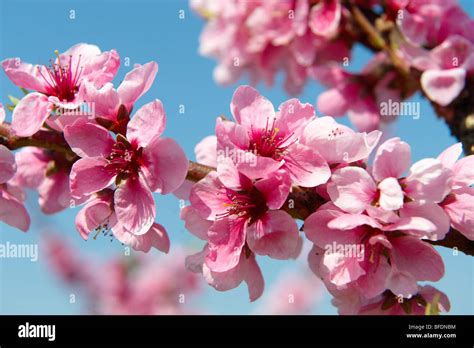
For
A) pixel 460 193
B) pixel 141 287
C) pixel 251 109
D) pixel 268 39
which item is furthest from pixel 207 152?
pixel 141 287

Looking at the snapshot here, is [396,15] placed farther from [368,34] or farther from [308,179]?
[308,179]

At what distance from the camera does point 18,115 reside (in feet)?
4.24

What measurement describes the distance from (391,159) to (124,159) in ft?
1.98

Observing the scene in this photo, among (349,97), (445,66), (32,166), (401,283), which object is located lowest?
(401,283)

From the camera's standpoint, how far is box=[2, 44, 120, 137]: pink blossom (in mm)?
1296

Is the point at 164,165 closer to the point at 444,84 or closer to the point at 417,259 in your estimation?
the point at 417,259

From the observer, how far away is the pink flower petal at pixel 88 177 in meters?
1.28

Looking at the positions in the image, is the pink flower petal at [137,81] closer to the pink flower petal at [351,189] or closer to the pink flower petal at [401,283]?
the pink flower petal at [351,189]

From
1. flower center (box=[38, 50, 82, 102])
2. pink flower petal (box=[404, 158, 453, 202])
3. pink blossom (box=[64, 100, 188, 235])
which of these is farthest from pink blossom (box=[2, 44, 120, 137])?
pink flower petal (box=[404, 158, 453, 202])

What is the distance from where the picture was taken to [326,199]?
1.30 meters

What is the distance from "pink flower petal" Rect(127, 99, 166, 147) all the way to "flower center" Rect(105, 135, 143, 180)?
0.04 m
